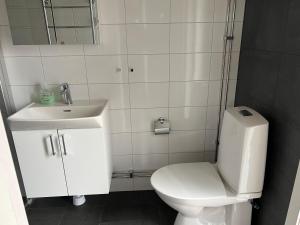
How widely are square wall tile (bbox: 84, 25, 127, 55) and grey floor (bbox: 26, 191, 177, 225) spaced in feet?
4.00

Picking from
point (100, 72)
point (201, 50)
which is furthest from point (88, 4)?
point (201, 50)

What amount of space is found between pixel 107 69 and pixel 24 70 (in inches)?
24.1

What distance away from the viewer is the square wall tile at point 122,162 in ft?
6.29

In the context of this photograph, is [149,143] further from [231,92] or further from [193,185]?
[231,92]

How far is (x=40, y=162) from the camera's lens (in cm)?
148

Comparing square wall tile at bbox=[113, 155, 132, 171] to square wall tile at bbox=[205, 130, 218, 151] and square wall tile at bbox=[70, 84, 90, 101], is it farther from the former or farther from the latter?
square wall tile at bbox=[205, 130, 218, 151]

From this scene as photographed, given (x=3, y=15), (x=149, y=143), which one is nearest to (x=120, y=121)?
(x=149, y=143)

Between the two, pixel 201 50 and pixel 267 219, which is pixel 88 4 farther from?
pixel 267 219

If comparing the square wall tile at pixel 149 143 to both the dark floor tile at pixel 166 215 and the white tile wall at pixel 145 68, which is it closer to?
the white tile wall at pixel 145 68

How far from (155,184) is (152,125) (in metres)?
0.56

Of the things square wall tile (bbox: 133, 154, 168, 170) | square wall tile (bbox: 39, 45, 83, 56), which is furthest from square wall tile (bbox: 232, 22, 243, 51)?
square wall tile (bbox: 39, 45, 83, 56)

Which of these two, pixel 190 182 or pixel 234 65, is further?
pixel 234 65

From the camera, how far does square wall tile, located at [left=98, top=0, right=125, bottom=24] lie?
5.07 ft

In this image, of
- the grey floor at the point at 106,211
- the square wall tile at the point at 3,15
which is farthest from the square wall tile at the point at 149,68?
the grey floor at the point at 106,211
